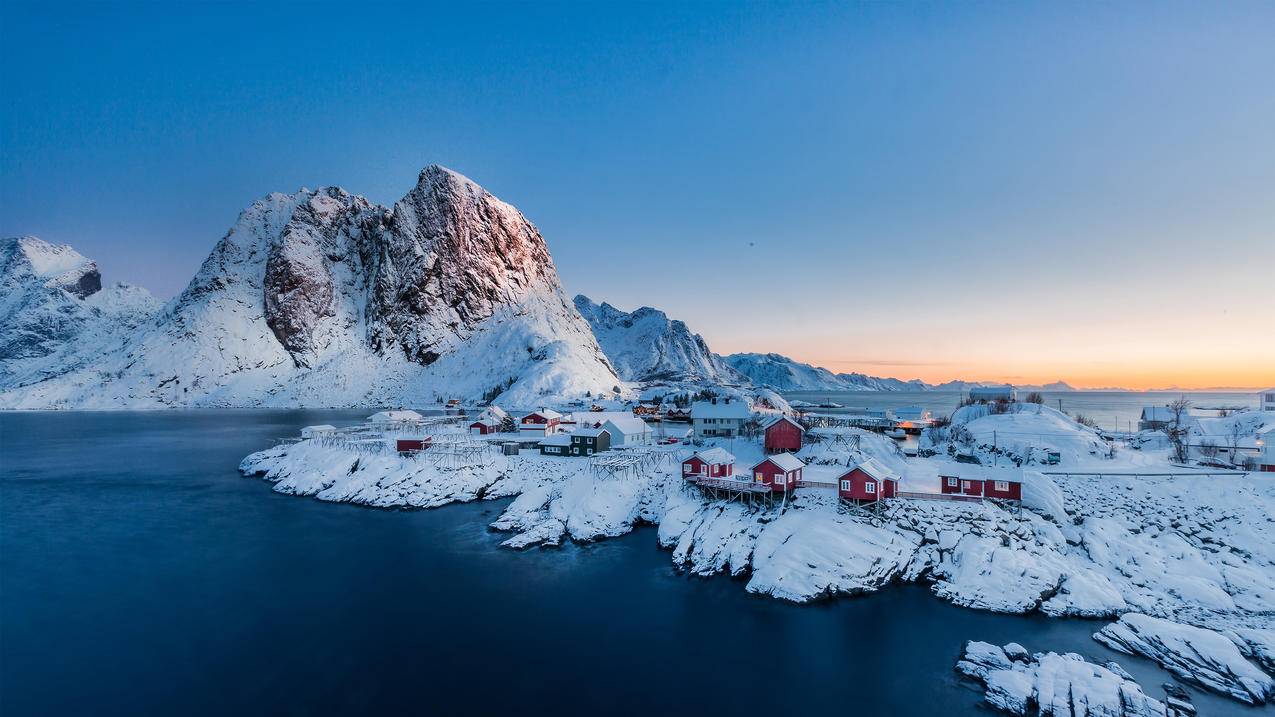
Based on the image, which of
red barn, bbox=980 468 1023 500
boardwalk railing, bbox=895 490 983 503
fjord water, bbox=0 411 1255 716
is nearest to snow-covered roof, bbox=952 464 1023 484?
red barn, bbox=980 468 1023 500

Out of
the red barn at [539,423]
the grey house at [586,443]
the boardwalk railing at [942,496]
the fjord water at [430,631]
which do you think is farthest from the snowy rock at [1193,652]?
the red barn at [539,423]

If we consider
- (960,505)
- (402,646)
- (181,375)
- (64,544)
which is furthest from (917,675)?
(181,375)

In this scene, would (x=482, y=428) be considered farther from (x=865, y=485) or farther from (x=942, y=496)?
(x=942, y=496)

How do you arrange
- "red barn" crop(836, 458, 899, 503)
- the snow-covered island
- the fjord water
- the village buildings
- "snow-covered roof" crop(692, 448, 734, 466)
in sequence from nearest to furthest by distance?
the fjord water < the snow-covered island < "red barn" crop(836, 458, 899, 503) < "snow-covered roof" crop(692, 448, 734, 466) < the village buildings

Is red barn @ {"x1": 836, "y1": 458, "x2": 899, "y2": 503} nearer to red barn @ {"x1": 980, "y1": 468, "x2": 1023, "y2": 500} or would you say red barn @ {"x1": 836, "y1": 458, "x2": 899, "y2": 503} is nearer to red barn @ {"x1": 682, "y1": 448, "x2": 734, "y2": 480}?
red barn @ {"x1": 980, "y1": 468, "x2": 1023, "y2": 500}

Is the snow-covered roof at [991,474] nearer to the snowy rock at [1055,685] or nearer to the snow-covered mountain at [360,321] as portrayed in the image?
the snowy rock at [1055,685]

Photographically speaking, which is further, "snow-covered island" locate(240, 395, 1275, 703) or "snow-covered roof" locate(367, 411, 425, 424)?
"snow-covered roof" locate(367, 411, 425, 424)
